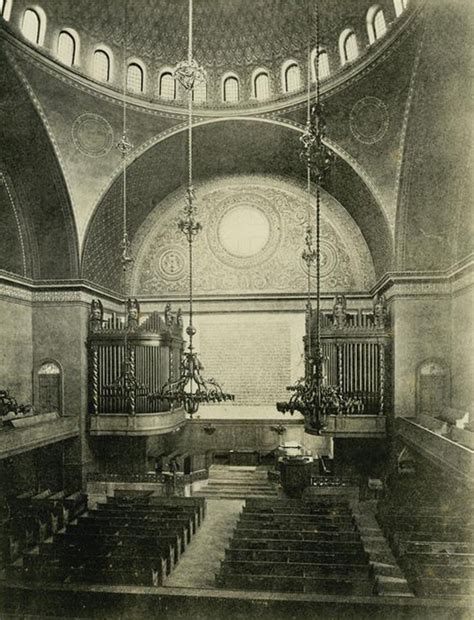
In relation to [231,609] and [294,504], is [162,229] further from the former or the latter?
[231,609]

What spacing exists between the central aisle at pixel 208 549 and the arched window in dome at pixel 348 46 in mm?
11756

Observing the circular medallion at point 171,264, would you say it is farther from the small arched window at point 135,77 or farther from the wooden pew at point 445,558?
the wooden pew at point 445,558

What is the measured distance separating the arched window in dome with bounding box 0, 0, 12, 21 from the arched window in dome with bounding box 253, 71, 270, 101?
6.70 metres

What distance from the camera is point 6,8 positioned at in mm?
13039

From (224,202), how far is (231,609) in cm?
1422

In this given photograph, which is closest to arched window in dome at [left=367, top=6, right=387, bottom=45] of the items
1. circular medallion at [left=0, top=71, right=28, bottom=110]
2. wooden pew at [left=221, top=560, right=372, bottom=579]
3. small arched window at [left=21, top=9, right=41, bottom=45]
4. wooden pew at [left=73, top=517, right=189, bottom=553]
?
small arched window at [left=21, top=9, right=41, bottom=45]

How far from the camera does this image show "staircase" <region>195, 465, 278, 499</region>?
1592 cm

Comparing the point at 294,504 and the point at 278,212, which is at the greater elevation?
the point at 278,212

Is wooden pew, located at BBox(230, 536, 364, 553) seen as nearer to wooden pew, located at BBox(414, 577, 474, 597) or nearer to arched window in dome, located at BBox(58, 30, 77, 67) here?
wooden pew, located at BBox(414, 577, 474, 597)

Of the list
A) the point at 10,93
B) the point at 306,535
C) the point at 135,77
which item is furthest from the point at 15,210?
the point at 306,535

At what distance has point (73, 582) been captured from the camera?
8297 millimetres

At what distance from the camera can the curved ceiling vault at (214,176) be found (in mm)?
16609

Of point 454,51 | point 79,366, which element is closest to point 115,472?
point 79,366

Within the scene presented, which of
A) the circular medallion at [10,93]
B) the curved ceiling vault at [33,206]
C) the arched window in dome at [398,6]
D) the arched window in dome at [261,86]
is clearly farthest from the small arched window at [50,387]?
the arched window in dome at [398,6]
